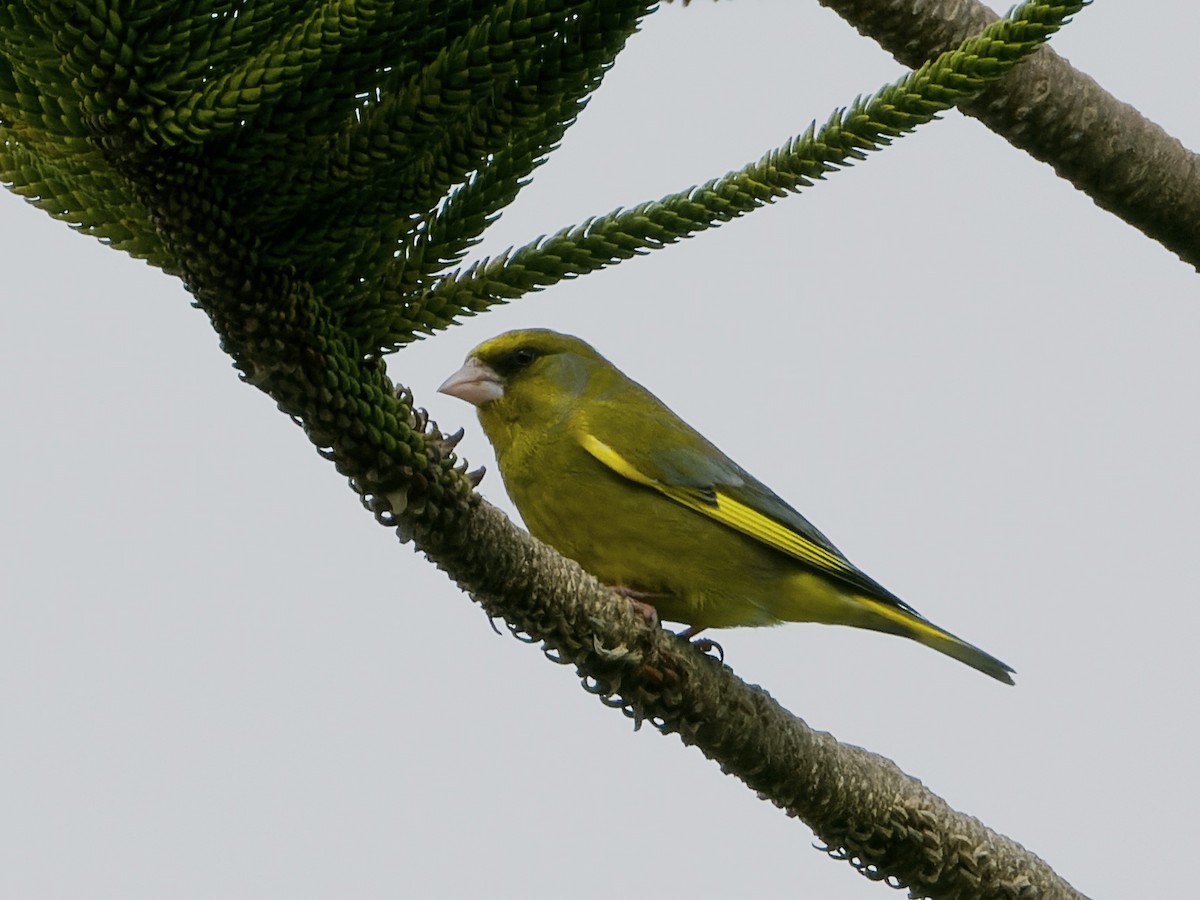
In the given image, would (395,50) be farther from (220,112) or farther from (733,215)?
(733,215)

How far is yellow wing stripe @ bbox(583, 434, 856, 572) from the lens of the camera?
3.96m

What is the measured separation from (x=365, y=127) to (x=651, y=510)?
8.18 feet

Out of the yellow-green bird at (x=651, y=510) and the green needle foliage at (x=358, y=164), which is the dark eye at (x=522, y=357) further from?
the green needle foliage at (x=358, y=164)

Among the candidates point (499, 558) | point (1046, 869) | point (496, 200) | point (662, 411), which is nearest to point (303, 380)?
point (496, 200)

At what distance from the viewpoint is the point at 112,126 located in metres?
1.43

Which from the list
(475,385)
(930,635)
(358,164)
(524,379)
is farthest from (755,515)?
(358,164)

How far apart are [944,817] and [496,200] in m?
1.68

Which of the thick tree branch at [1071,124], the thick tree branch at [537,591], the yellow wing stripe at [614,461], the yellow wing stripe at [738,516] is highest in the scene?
the thick tree branch at [1071,124]

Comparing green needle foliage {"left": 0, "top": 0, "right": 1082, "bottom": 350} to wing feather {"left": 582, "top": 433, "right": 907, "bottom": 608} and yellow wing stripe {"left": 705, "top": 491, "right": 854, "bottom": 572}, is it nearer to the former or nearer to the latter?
wing feather {"left": 582, "top": 433, "right": 907, "bottom": 608}

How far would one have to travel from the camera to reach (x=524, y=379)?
4.19m

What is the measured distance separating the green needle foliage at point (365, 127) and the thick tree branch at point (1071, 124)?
1670 millimetres

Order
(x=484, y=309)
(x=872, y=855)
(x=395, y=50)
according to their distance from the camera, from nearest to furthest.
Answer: (x=395, y=50)
(x=484, y=309)
(x=872, y=855)

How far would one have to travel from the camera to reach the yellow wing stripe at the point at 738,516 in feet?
13.0

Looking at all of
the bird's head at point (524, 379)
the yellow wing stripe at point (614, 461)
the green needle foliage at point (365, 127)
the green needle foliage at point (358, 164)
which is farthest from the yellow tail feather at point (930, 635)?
the green needle foliage at point (365, 127)
